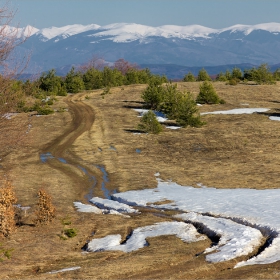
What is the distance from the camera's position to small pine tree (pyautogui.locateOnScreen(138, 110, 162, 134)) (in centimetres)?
4922

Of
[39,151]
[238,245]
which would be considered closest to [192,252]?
[238,245]

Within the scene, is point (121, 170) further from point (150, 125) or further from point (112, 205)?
point (150, 125)

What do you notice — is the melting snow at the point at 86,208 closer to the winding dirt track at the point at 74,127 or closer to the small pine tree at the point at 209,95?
the winding dirt track at the point at 74,127

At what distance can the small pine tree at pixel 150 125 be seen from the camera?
49219mm

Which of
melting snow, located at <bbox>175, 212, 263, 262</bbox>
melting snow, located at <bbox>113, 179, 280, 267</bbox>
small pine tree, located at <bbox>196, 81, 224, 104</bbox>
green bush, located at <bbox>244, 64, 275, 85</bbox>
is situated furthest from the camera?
green bush, located at <bbox>244, 64, 275, 85</bbox>

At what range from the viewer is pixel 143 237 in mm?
20812

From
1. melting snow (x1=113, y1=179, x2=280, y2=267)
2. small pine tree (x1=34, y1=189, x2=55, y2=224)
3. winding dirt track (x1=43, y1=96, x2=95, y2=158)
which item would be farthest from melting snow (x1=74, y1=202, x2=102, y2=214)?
winding dirt track (x1=43, y1=96, x2=95, y2=158)

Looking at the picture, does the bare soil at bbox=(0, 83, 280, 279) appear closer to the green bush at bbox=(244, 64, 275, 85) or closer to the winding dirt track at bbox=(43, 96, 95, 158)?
the winding dirt track at bbox=(43, 96, 95, 158)

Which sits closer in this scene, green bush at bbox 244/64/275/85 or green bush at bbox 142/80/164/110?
green bush at bbox 142/80/164/110

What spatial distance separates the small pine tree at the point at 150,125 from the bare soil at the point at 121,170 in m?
1.11

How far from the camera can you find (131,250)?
19141mm

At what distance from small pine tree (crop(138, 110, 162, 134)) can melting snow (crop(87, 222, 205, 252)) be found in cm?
2662

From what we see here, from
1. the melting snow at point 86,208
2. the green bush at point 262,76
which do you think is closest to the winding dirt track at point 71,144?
the melting snow at point 86,208

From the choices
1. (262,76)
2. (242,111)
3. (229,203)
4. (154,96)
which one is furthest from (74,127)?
(262,76)
